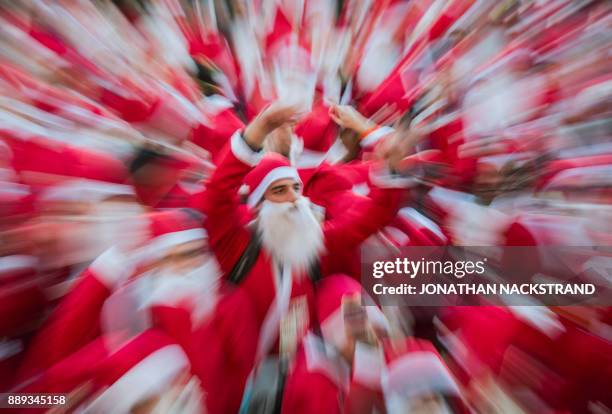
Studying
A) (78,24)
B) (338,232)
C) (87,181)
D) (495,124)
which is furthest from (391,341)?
(78,24)

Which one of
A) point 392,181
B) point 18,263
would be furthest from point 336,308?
point 18,263

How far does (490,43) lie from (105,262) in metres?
0.91

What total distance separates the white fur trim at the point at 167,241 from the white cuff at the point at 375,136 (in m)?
0.38

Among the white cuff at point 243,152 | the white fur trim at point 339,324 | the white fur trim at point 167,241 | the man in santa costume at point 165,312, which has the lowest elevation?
the white fur trim at point 339,324

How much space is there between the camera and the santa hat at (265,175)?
1.07 meters

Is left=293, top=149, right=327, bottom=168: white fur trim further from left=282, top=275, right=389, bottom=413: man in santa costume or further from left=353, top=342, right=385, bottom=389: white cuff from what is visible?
left=353, top=342, right=385, bottom=389: white cuff

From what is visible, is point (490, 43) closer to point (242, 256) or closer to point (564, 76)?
point (564, 76)

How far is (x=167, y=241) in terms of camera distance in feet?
3.51

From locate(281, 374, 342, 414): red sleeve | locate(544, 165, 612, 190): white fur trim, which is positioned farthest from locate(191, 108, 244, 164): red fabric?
locate(544, 165, 612, 190): white fur trim

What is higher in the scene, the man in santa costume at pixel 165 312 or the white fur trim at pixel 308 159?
the white fur trim at pixel 308 159

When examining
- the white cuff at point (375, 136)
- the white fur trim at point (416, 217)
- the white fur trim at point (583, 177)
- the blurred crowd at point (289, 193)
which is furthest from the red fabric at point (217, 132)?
the white fur trim at point (583, 177)

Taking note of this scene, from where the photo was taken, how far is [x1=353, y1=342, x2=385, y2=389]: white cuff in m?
1.04

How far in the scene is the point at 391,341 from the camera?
1.06 m

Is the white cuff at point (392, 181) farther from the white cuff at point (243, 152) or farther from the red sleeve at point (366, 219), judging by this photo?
the white cuff at point (243, 152)
